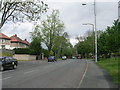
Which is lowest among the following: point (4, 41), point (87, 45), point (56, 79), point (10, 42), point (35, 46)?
point (56, 79)

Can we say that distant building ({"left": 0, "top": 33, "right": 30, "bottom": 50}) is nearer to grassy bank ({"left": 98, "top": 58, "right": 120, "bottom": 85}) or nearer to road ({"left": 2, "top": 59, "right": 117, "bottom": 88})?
grassy bank ({"left": 98, "top": 58, "right": 120, "bottom": 85})

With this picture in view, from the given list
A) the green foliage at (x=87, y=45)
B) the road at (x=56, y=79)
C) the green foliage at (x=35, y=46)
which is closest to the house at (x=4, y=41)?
the green foliage at (x=35, y=46)

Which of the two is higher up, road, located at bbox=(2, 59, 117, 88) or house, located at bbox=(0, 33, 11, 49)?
house, located at bbox=(0, 33, 11, 49)

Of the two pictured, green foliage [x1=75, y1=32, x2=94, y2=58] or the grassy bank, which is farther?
green foliage [x1=75, y1=32, x2=94, y2=58]

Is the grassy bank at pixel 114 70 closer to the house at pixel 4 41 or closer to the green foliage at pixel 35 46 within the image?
the green foliage at pixel 35 46

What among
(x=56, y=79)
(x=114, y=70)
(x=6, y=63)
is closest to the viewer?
(x=56, y=79)

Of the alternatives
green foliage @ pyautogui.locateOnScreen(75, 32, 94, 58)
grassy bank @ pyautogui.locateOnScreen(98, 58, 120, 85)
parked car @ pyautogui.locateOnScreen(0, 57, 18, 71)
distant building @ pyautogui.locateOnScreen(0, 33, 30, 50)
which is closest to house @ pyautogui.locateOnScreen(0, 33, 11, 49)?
distant building @ pyautogui.locateOnScreen(0, 33, 30, 50)

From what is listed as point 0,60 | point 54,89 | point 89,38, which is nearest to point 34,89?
point 54,89

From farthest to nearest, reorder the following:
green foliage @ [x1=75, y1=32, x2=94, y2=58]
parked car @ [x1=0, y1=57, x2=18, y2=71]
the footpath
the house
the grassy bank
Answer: green foliage @ [x1=75, y1=32, x2=94, y2=58], the house, parked car @ [x1=0, y1=57, x2=18, y2=71], the grassy bank, the footpath

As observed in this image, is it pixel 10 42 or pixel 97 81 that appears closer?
pixel 97 81

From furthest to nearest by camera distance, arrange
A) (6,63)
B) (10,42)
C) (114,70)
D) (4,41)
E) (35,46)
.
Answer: (10,42)
(4,41)
(35,46)
(6,63)
(114,70)

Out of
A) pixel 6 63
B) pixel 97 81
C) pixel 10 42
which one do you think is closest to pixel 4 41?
pixel 10 42

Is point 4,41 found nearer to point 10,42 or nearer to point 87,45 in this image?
point 10,42

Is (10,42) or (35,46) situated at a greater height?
(10,42)
